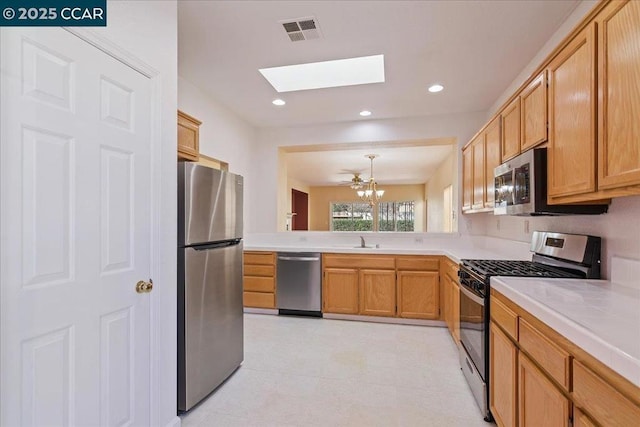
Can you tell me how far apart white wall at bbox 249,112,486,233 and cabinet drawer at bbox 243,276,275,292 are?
0.85 metres

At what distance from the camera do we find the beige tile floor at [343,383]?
2.06m

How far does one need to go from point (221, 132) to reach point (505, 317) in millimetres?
3558

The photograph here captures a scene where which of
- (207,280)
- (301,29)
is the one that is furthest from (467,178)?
(207,280)

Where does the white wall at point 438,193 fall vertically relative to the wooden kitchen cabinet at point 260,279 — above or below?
above

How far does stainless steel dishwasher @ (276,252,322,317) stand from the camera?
412cm

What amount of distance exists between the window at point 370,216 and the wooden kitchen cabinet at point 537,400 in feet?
30.3

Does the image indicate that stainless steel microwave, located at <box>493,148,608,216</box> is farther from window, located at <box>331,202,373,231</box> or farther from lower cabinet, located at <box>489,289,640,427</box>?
window, located at <box>331,202,373,231</box>

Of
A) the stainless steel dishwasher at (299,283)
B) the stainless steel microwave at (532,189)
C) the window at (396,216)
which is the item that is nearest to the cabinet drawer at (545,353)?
the stainless steel microwave at (532,189)

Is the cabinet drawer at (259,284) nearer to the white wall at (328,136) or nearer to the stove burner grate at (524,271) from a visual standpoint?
the white wall at (328,136)

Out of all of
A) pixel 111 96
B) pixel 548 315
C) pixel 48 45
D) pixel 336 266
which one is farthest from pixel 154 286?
pixel 336 266

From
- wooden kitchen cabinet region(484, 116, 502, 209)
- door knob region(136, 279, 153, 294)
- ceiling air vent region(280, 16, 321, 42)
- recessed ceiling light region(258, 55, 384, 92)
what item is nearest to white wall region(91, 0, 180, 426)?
door knob region(136, 279, 153, 294)

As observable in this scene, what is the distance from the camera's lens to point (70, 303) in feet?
4.45

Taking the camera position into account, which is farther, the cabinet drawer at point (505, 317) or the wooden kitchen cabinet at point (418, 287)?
the wooden kitchen cabinet at point (418, 287)

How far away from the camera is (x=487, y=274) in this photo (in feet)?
6.64
